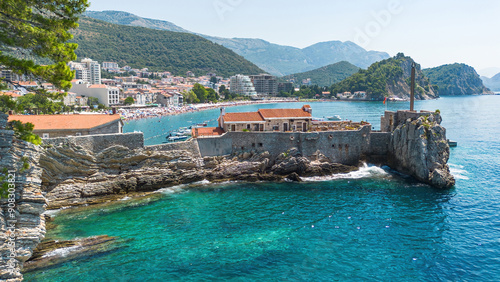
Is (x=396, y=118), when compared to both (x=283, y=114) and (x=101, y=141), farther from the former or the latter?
(x=101, y=141)

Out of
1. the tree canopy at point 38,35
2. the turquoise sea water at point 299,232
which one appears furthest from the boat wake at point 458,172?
the tree canopy at point 38,35

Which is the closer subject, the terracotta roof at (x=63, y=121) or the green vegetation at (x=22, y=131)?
the green vegetation at (x=22, y=131)

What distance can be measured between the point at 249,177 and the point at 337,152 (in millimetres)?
12137

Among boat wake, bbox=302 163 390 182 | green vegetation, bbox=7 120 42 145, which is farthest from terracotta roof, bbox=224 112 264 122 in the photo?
green vegetation, bbox=7 120 42 145

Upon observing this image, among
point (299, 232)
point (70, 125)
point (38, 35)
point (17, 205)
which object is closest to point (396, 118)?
point (299, 232)

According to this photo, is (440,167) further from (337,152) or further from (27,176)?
(27,176)

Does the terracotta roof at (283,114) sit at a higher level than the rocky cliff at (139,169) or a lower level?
higher

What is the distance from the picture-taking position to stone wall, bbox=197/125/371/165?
40.0 meters

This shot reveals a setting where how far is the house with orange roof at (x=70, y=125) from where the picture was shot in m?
34.6

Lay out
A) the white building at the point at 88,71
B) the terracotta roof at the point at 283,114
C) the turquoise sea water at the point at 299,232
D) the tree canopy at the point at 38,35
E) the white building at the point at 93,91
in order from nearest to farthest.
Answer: the tree canopy at the point at 38,35 → the turquoise sea water at the point at 299,232 → the terracotta roof at the point at 283,114 → the white building at the point at 93,91 → the white building at the point at 88,71

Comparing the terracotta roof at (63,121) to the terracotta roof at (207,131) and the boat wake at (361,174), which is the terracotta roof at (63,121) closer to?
the terracotta roof at (207,131)

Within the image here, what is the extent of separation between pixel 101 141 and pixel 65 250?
1435 centimetres

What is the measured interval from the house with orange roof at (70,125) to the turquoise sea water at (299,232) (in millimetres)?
9637

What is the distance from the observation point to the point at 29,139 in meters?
18.2
